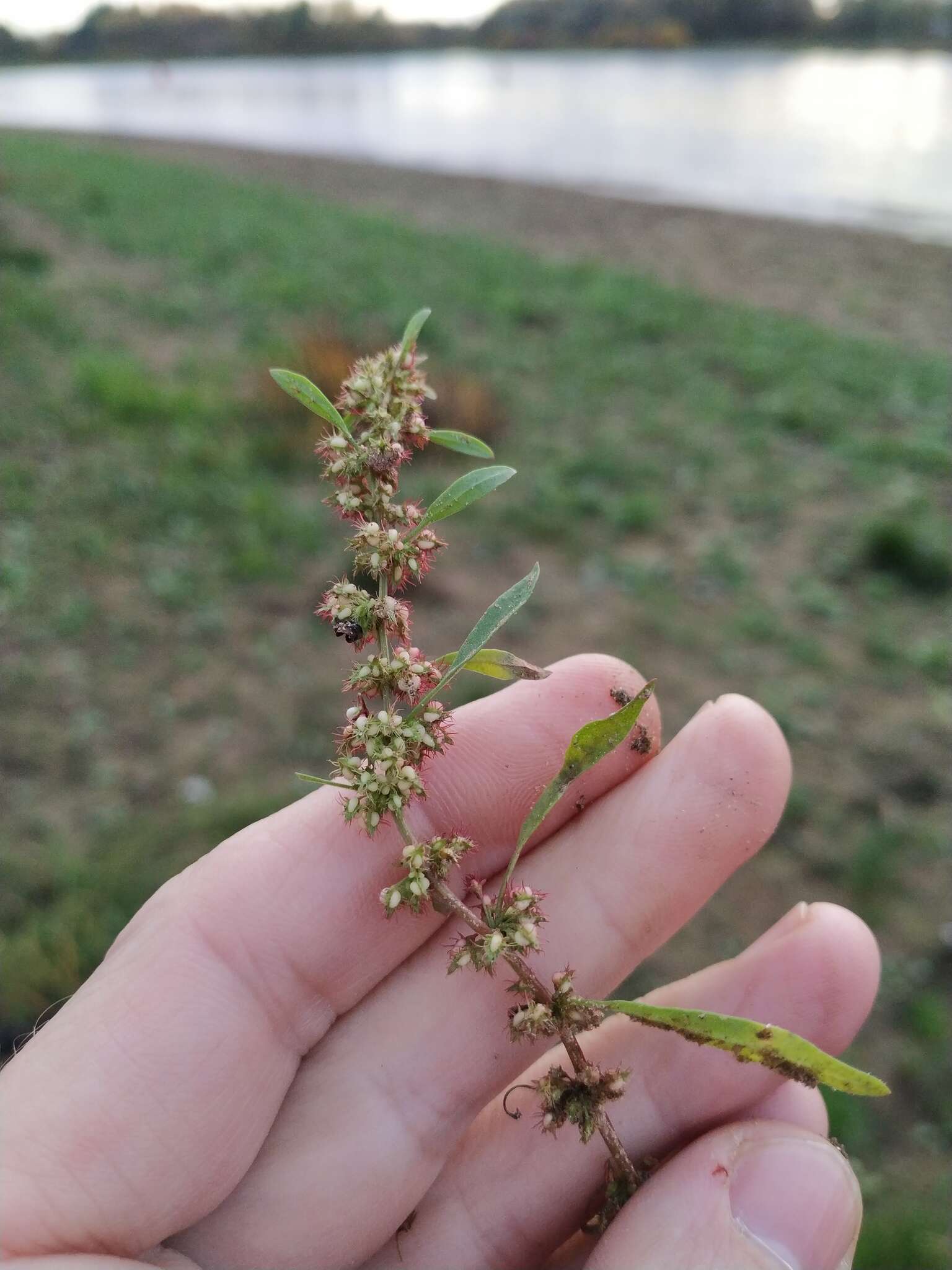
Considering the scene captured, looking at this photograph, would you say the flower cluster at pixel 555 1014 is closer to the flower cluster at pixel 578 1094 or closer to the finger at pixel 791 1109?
the flower cluster at pixel 578 1094

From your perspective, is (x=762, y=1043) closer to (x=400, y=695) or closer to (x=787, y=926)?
(x=787, y=926)

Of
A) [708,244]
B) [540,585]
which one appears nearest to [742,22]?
[708,244]

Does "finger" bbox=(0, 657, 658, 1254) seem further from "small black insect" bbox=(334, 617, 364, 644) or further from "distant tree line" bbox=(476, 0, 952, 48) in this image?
"distant tree line" bbox=(476, 0, 952, 48)

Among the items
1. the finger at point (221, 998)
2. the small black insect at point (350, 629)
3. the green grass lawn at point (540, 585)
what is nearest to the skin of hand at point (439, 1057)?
the finger at point (221, 998)

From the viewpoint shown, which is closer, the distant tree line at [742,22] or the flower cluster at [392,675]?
the flower cluster at [392,675]

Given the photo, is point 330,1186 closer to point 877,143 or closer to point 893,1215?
point 893,1215

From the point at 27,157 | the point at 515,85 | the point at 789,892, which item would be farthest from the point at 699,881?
the point at 515,85
